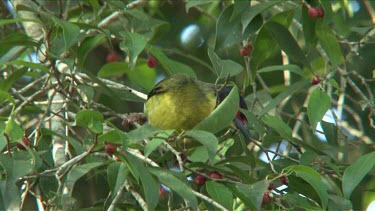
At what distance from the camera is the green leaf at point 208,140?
238 centimetres

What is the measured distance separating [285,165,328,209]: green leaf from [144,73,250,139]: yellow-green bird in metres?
0.64

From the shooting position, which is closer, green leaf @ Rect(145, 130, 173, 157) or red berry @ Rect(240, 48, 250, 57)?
green leaf @ Rect(145, 130, 173, 157)

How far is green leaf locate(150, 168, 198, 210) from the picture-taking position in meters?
2.40

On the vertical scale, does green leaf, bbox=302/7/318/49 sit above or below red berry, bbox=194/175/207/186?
above

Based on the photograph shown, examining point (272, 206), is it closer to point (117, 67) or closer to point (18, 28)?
point (117, 67)

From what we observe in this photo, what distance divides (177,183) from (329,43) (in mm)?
1161

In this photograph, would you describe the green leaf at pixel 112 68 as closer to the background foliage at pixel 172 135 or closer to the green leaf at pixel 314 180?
the background foliage at pixel 172 135

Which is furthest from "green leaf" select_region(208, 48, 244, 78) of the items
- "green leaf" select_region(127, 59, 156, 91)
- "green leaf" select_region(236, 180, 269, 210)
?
"green leaf" select_region(127, 59, 156, 91)

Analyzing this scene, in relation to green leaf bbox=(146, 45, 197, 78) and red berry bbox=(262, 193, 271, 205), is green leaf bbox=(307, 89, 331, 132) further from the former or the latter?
green leaf bbox=(146, 45, 197, 78)

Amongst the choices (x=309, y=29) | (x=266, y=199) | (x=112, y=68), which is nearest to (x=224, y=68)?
(x=266, y=199)

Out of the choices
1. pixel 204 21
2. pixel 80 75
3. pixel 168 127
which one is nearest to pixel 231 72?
pixel 168 127

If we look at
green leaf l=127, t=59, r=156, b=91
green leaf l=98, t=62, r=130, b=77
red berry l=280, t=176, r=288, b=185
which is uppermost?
red berry l=280, t=176, r=288, b=185

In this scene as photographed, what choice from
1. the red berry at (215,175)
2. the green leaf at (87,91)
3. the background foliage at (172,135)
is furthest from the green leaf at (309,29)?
the green leaf at (87,91)

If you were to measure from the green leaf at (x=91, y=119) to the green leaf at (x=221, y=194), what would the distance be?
1.43 ft
